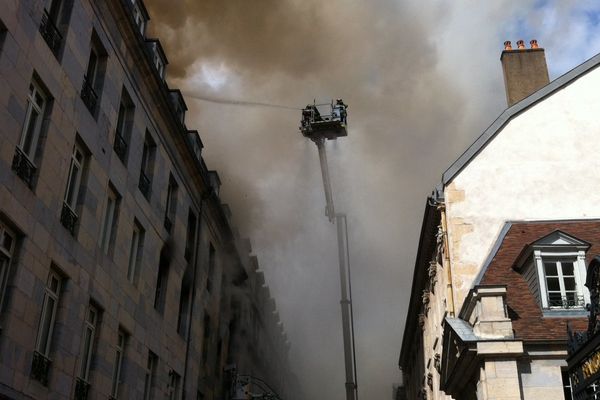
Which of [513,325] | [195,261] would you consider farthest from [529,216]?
[195,261]

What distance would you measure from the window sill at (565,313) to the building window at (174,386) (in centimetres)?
1035

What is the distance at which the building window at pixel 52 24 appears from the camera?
43.1ft

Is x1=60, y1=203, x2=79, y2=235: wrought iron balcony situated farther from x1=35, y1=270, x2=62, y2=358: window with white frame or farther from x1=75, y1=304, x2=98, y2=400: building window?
x1=75, y1=304, x2=98, y2=400: building window

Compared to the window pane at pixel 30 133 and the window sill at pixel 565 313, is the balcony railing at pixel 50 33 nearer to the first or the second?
the window pane at pixel 30 133

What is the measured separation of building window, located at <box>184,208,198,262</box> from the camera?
74.1ft

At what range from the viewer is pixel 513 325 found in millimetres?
15266

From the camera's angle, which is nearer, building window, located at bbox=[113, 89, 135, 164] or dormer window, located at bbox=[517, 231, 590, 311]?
dormer window, located at bbox=[517, 231, 590, 311]

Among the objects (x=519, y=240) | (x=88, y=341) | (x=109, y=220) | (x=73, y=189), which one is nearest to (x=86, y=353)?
(x=88, y=341)

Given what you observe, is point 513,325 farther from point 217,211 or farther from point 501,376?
point 217,211

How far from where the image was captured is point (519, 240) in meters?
17.8

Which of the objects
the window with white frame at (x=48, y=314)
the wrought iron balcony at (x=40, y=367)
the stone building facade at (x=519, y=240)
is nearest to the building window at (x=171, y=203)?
the window with white frame at (x=48, y=314)

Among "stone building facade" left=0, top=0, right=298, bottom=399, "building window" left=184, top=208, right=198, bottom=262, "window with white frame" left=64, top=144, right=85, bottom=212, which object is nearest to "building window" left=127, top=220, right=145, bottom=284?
"stone building facade" left=0, top=0, right=298, bottom=399

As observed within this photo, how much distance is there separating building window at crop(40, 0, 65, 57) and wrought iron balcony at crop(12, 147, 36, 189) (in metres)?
2.59

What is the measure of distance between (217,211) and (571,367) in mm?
18474
